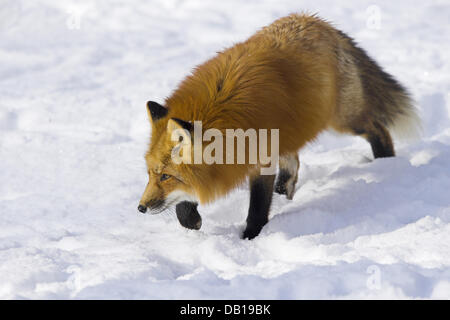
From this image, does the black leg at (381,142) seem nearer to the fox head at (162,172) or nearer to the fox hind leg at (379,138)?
the fox hind leg at (379,138)

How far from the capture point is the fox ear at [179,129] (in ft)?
11.0

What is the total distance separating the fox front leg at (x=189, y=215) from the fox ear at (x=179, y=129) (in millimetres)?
770

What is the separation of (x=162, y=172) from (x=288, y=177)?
1610mm

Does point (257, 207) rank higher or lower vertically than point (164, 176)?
lower

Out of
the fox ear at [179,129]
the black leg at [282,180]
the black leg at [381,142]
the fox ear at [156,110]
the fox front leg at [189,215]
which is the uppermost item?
the black leg at [381,142]

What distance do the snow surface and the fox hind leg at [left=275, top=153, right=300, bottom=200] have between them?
0.62 ft

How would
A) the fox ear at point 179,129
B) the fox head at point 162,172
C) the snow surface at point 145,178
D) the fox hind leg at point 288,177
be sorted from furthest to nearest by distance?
the fox hind leg at point 288,177
the fox head at point 162,172
the fox ear at point 179,129
the snow surface at point 145,178

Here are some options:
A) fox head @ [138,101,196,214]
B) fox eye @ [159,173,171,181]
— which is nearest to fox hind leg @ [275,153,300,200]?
fox head @ [138,101,196,214]

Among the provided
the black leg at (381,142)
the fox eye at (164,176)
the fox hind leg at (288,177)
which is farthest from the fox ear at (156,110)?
the black leg at (381,142)

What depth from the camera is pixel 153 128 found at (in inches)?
145

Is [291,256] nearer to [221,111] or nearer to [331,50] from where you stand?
[221,111]

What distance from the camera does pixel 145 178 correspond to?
515 centimetres

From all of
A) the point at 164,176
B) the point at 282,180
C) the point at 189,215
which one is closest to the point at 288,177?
the point at 282,180

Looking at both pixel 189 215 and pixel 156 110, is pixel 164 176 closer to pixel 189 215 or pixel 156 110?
pixel 156 110
